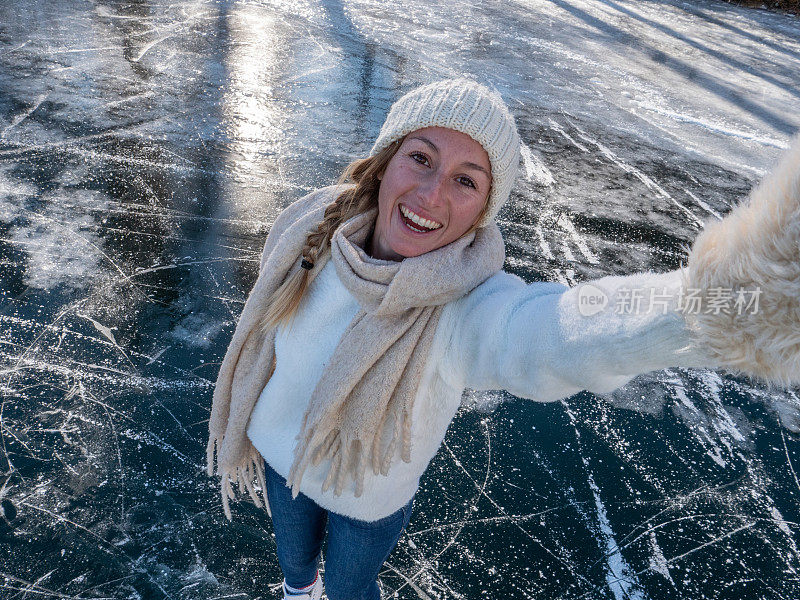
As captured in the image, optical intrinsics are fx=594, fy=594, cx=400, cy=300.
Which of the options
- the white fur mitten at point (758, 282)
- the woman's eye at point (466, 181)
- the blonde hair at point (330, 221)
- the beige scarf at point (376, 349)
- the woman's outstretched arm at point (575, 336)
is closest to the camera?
the white fur mitten at point (758, 282)

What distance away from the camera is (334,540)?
185 cm

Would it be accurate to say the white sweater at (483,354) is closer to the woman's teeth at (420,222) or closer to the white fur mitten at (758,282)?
the white fur mitten at (758,282)

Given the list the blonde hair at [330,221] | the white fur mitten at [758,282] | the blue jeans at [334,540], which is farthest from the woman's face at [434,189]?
the blue jeans at [334,540]

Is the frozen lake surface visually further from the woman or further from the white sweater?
the white sweater

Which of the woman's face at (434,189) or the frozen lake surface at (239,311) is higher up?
the woman's face at (434,189)

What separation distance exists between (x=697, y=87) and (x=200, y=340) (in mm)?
8828

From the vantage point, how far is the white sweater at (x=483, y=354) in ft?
3.39

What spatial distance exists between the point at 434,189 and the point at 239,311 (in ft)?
8.37

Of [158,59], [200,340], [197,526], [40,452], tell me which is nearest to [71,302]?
[200,340]

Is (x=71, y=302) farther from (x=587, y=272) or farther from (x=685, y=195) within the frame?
(x=685, y=195)

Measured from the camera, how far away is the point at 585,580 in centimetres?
262

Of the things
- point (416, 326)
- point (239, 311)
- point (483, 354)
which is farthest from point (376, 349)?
point (239, 311)

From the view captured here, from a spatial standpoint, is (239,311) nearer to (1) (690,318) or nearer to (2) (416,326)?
(2) (416,326)

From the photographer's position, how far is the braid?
68.6 inches
